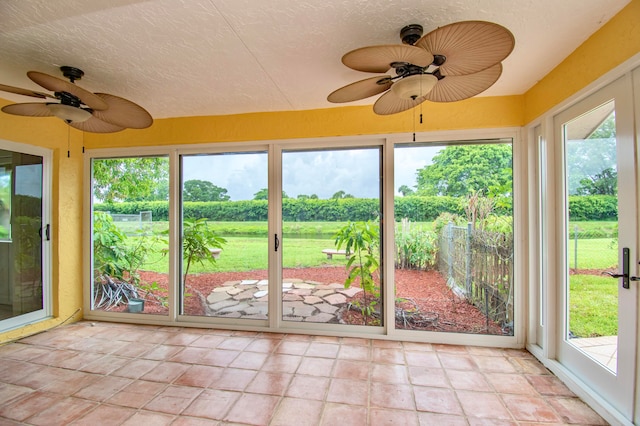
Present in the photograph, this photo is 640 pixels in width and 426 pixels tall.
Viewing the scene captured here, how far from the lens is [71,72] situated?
7.13 ft

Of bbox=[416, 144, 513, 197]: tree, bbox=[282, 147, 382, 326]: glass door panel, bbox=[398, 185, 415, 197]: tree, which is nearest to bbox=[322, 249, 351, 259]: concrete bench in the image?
bbox=[282, 147, 382, 326]: glass door panel

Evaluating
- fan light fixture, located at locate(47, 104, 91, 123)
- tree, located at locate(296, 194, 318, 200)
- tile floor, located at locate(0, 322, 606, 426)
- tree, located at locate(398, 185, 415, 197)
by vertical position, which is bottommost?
tile floor, located at locate(0, 322, 606, 426)

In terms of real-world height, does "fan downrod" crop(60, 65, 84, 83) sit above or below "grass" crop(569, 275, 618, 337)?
above

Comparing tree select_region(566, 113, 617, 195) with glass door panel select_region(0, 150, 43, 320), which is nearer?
tree select_region(566, 113, 617, 195)

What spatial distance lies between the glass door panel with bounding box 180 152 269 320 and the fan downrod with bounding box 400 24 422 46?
188cm

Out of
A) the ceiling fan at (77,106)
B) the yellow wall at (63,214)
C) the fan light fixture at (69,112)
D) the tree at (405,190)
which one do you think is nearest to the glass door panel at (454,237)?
the tree at (405,190)

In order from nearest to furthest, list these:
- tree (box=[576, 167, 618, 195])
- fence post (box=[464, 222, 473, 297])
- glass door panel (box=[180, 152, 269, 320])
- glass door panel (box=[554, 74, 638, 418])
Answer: glass door panel (box=[554, 74, 638, 418]), tree (box=[576, 167, 618, 195]), fence post (box=[464, 222, 473, 297]), glass door panel (box=[180, 152, 269, 320])

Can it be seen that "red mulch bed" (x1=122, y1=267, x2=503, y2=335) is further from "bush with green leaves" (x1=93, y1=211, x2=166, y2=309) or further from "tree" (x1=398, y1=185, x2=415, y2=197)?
"bush with green leaves" (x1=93, y1=211, x2=166, y2=309)

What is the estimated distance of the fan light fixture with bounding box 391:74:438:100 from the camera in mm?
1534

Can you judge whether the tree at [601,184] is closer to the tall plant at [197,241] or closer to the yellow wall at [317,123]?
the yellow wall at [317,123]

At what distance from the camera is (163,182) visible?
3361mm

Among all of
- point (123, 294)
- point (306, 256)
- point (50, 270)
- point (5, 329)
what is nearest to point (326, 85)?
point (306, 256)

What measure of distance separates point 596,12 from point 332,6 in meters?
1.52

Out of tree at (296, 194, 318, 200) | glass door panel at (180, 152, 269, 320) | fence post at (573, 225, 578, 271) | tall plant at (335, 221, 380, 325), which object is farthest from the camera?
glass door panel at (180, 152, 269, 320)
